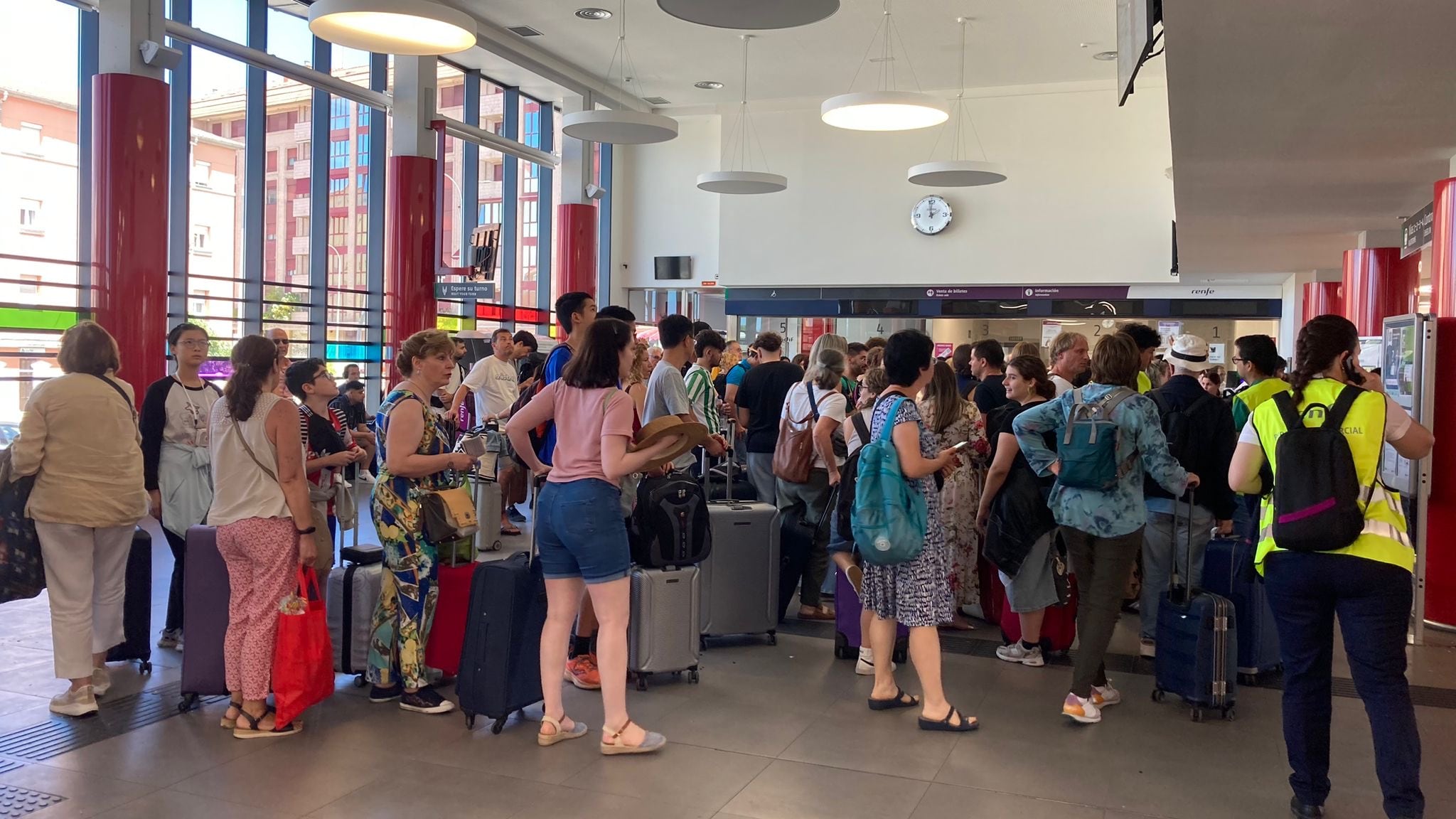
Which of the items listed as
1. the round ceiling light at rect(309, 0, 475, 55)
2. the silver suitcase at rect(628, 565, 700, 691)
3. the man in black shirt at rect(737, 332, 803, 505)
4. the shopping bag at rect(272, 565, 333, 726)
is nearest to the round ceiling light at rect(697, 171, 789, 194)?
the round ceiling light at rect(309, 0, 475, 55)

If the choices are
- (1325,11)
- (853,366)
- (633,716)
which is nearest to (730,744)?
(633,716)

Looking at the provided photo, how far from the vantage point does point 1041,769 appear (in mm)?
3908

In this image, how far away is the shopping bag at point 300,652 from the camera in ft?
13.4

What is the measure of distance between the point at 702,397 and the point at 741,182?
9.15m

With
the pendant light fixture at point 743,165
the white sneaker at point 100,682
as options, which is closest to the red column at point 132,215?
the white sneaker at point 100,682

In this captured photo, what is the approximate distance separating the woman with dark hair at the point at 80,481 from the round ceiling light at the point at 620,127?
8.18m

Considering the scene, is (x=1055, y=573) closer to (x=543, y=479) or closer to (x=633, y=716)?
(x=633, y=716)

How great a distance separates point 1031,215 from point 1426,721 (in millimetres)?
12820

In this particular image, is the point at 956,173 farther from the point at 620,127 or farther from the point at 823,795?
the point at 823,795

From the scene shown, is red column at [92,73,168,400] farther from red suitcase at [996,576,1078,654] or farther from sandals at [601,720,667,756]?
red suitcase at [996,576,1078,654]

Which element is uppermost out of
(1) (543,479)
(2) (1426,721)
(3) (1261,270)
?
(3) (1261,270)

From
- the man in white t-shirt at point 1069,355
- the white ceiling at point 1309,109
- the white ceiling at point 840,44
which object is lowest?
the man in white t-shirt at point 1069,355

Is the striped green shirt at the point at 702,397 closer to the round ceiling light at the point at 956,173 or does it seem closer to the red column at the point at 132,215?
the red column at the point at 132,215

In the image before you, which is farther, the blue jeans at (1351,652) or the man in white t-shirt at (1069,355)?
the man in white t-shirt at (1069,355)
